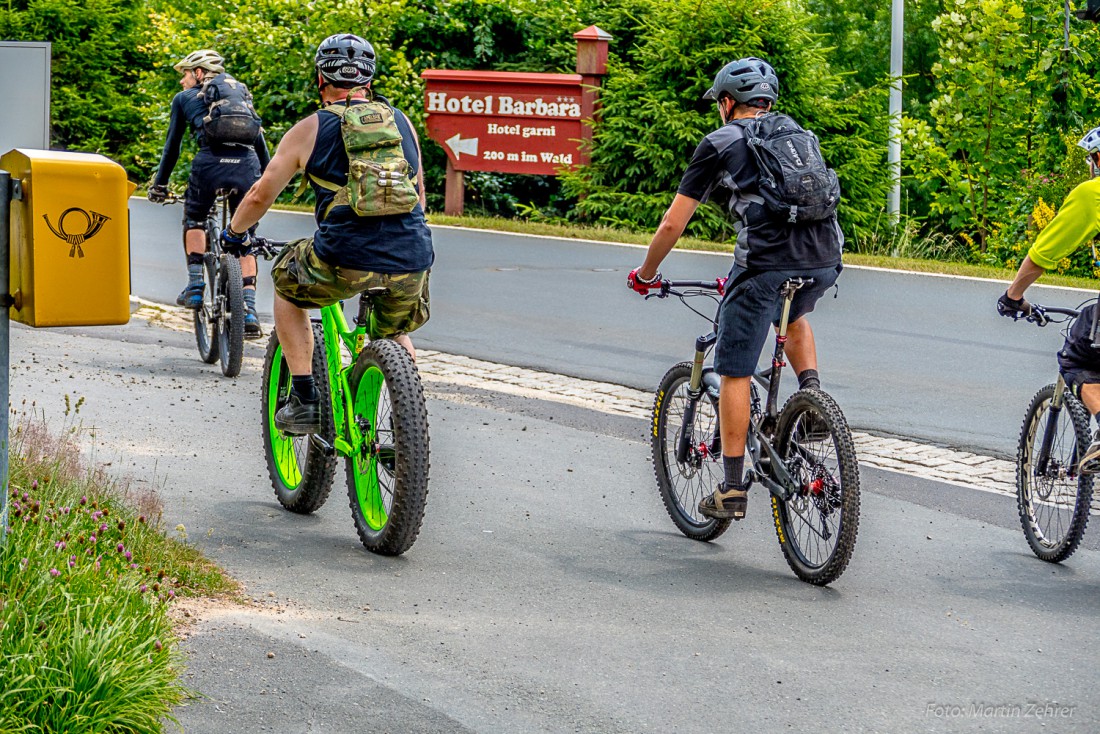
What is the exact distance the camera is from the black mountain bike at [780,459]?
5543mm

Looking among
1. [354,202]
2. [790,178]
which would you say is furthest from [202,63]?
[790,178]

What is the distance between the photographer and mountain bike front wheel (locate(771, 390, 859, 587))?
5.47 metres

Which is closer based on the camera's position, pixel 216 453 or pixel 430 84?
pixel 216 453

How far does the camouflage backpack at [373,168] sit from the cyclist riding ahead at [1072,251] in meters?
2.39

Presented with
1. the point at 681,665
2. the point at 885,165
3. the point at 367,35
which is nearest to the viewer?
the point at 681,665

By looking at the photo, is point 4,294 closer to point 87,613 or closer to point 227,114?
point 87,613

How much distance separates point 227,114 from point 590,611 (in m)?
5.95

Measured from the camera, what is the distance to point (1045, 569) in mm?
6223

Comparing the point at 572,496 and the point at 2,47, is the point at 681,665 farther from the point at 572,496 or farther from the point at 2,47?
the point at 2,47

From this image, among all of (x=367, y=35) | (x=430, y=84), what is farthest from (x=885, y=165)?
(x=367, y=35)

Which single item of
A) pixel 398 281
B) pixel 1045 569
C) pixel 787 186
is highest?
pixel 787 186

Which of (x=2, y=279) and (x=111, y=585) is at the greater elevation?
(x=2, y=279)

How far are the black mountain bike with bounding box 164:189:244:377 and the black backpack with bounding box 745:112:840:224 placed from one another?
4478 millimetres

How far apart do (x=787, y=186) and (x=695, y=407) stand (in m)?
1.16
